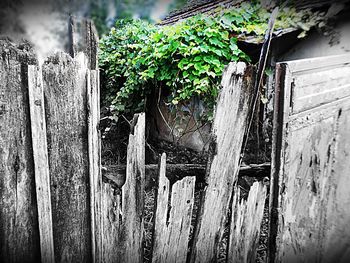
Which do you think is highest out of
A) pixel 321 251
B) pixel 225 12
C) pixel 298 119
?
pixel 225 12

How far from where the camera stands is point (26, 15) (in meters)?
2.34

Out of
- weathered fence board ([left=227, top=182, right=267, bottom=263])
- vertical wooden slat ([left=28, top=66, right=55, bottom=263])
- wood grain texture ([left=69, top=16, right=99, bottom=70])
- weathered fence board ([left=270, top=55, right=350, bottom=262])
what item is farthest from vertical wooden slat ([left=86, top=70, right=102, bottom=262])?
weathered fence board ([left=270, top=55, right=350, bottom=262])

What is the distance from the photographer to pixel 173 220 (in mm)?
1248

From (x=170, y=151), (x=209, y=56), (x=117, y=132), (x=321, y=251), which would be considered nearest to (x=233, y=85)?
(x=321, y=251)

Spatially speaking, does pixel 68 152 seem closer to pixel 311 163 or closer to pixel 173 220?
pixel 173 220

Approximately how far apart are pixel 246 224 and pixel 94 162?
83cm

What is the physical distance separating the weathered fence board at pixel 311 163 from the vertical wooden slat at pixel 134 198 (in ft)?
2.12

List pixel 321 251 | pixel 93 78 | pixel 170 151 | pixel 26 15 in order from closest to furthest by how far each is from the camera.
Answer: pixel 93 78
pixel 321 251
pixel 26 15
pixel 170 151

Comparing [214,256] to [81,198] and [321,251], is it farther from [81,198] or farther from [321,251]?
[321,251]

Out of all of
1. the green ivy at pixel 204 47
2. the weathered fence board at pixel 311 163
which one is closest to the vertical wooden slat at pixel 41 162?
the weathered fence board at pixel 311 163

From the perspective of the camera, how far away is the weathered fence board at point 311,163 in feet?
4.40

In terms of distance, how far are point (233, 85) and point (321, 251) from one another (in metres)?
1.42

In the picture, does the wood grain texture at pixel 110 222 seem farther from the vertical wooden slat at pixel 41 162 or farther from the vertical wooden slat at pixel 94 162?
the vertical wooden slat at pixel 41 162

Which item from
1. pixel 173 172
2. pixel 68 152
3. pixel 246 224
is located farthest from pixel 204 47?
pixel 68 152
